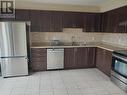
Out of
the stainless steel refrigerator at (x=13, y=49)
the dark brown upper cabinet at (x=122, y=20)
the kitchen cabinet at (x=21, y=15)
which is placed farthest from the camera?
the kitchen cabinet at (x=21, y=15)

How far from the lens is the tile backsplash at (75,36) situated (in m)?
4.46

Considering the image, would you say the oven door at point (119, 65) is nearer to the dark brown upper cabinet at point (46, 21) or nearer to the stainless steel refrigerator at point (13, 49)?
the dark brown upper cabinet at point (46, 21)

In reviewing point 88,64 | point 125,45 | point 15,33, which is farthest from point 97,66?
point 15,33

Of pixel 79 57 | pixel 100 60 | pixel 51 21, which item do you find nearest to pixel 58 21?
pixel 51 21

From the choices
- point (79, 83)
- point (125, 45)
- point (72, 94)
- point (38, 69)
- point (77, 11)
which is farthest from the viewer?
point (77, 11)

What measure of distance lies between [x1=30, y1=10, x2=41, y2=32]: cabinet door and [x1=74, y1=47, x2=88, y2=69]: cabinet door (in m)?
1.59

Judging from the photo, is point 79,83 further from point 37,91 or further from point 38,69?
point 38,69

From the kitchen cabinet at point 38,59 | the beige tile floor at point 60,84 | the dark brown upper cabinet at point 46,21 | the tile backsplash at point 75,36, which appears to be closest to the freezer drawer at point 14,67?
the beige tile floor at point 60,84

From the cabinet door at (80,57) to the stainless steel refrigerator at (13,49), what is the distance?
1787mm

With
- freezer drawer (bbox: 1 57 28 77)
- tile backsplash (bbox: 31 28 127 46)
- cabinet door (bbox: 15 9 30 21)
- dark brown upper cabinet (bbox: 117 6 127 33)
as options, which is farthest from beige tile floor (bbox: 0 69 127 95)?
cabinet door (bbox: 15 9 30 21)

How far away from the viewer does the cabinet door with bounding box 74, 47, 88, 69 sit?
432 cm

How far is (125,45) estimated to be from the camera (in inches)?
147

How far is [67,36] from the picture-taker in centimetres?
476

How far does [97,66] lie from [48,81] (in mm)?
2060
